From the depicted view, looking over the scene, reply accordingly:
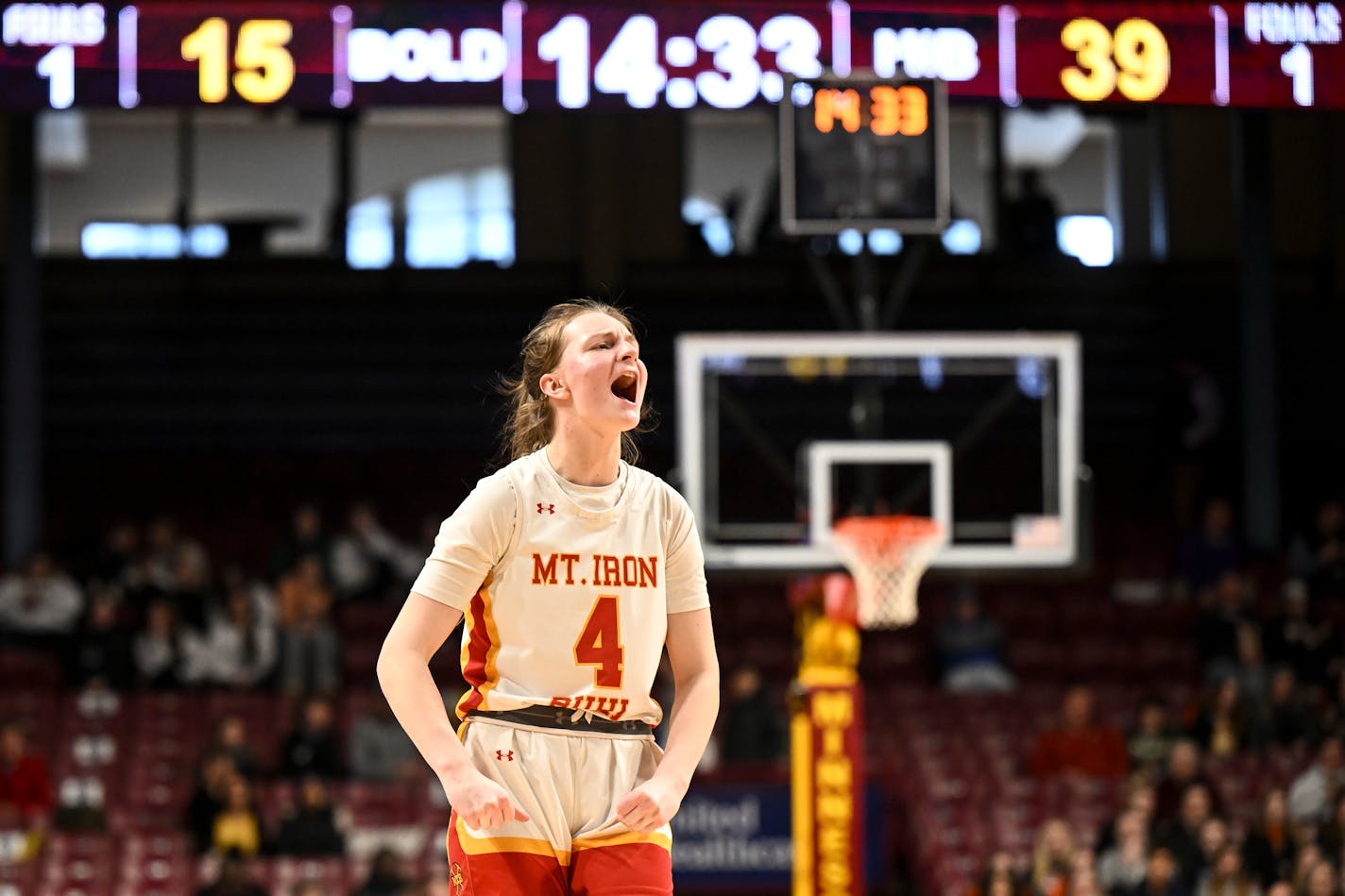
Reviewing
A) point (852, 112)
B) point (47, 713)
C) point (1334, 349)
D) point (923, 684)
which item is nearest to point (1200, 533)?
point (923, 684)

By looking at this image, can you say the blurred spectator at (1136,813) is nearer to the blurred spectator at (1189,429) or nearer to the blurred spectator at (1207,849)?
the blurred spectator at (1207,849)

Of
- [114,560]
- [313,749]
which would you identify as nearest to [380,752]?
[313,749]

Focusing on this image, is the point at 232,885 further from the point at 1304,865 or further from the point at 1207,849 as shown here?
the point at 1304,865

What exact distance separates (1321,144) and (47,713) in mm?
14317

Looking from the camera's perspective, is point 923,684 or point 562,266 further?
point 562,266

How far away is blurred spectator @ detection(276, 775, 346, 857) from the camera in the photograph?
1264cm

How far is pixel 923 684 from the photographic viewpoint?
638 inches

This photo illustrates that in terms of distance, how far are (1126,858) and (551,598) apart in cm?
927

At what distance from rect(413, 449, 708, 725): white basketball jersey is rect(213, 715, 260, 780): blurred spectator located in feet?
32.5

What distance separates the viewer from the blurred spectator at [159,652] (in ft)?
49.1

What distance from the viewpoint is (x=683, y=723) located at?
3.81 m

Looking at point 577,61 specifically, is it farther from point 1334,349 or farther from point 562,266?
point 1334,349

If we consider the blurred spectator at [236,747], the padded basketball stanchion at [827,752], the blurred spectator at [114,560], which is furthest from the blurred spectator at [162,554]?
the padded basketball stanchion at [827,752]

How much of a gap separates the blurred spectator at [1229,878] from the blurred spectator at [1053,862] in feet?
2.73
